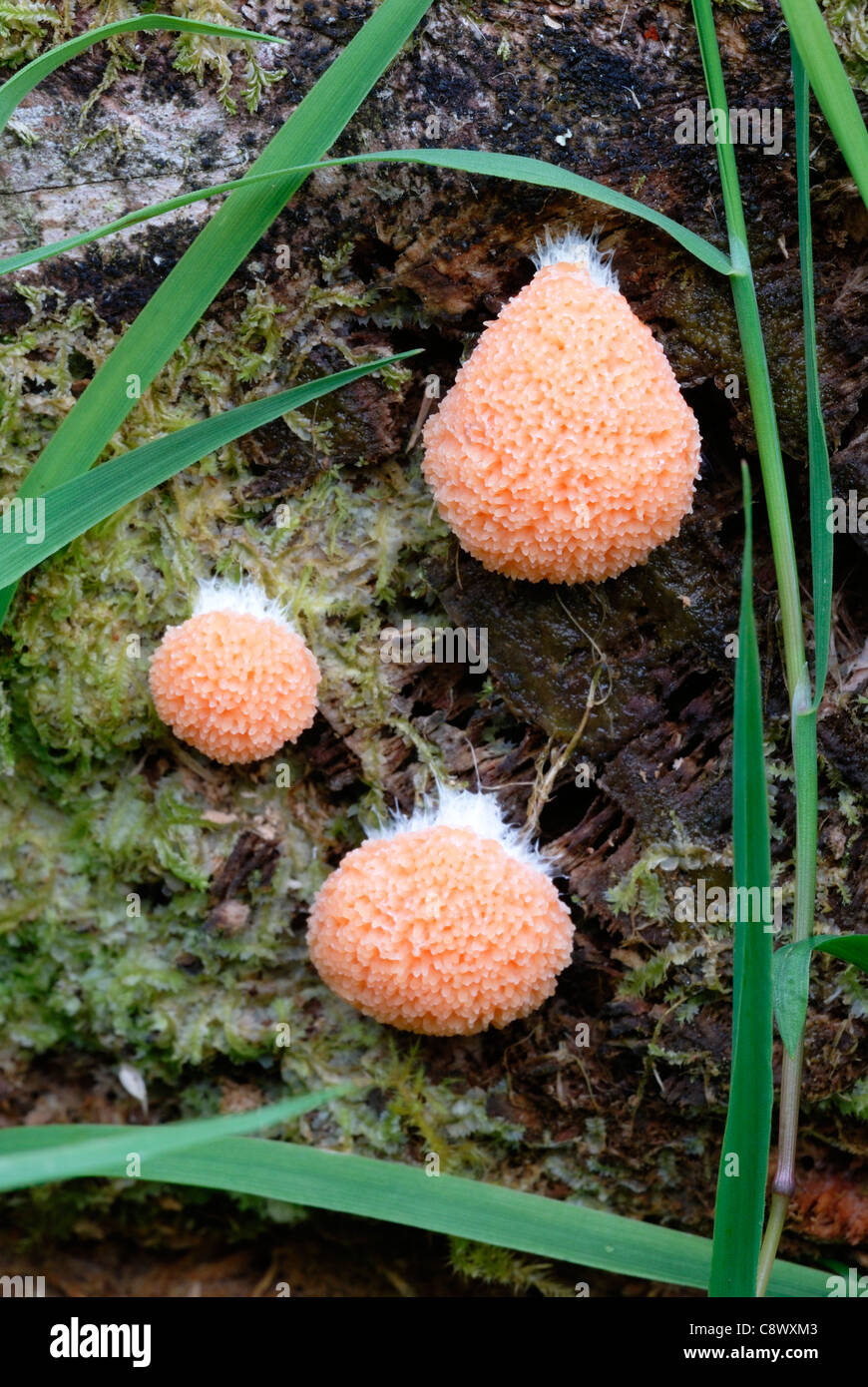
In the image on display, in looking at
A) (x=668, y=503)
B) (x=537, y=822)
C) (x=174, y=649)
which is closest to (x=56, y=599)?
(x=174, y=649)

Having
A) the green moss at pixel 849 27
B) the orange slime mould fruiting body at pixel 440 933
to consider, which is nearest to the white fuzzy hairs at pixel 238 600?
the orange slime mould fruiting body at pixel 440 933

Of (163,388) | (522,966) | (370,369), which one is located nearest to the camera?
(370,369)

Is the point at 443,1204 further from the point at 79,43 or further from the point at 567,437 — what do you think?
the point at 79,43

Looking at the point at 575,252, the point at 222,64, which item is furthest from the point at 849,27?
the point at 222,64

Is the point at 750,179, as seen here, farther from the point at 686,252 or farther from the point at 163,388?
the point at 163,388

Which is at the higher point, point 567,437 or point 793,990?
point 567,437
